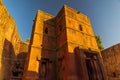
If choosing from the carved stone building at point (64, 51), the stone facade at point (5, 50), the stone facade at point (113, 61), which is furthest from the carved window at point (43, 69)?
the stone facade at point (113, 61)

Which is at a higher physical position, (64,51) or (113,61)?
(64,51)

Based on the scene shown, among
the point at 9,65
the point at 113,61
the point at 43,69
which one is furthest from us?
the point at 113,61

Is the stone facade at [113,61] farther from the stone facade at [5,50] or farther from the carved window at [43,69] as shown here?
the stone facade at [5,50]

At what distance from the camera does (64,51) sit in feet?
37.7

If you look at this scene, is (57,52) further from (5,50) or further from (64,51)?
(5,50)

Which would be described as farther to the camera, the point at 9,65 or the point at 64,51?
the point at 9,65

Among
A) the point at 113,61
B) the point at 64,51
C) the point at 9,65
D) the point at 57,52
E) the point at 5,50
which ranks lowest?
the point at 9,65

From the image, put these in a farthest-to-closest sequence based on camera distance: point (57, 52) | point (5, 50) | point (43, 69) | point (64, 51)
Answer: point (5, 50)
point (57, 52)
point (43, 69)
point (64, 51)

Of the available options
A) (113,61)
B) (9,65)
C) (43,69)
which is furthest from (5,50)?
(113,61)

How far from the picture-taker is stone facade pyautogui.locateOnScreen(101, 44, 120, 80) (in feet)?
56.7

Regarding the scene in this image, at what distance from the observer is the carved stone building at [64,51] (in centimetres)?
1042

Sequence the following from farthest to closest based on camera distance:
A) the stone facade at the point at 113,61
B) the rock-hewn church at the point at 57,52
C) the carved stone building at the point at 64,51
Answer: the stone facade at the point at 113,61
the rock-hewn church at the point at 57,52
the carved stone building at the point at 64,51

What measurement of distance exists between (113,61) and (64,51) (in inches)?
401

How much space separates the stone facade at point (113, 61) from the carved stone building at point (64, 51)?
606 cm
